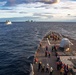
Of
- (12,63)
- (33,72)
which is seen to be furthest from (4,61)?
(33,72)

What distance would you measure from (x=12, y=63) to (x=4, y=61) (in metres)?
3.69

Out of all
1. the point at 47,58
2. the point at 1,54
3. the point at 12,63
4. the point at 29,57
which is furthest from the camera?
the point at 1,54

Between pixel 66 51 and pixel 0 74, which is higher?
pixel 66 51

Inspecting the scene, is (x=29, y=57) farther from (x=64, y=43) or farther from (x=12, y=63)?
(x=64, y=43)

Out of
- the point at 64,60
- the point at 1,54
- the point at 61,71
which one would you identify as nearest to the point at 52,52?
the point at 64,60

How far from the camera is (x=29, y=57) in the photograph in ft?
222

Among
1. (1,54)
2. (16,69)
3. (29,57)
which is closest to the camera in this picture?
(16,69)

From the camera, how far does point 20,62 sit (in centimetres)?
6156

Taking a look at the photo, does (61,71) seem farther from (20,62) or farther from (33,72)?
(20,62)

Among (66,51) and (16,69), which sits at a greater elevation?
(66,51)

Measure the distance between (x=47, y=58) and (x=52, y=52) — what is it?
6.58 metres

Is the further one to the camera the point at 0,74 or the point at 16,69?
the point at 16,69

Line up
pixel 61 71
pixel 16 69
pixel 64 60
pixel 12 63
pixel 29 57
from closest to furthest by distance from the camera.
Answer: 1. pixel 61 71
2. pixel 64 60
3. pixel 16 69
4. pixel 12 63
5. pixel 29 57

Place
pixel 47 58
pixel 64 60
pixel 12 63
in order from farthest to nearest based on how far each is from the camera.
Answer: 1. pixel 12 63
2. pixel 47 58
3. pixel 64 60
